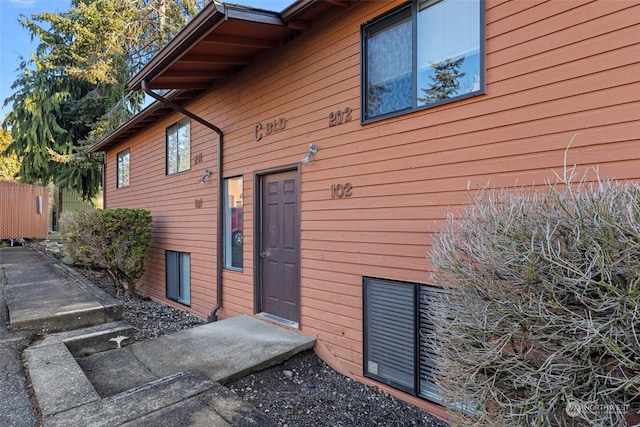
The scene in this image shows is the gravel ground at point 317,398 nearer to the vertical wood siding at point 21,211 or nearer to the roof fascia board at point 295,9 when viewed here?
the roof fascia board at point 295,9

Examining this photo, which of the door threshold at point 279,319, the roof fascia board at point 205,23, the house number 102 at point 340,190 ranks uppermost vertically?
the roof fascia board at point 205,23

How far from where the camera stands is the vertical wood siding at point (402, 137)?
7.75 feet

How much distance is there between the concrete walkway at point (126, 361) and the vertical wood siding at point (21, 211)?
9.63m

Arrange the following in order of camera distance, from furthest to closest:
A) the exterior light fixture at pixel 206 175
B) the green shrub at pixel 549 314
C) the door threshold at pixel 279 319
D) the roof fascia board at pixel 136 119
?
the roof fascia board at pixel 136 119 → the exterior light fixture at pixel 206 175 → the door threshold at pixel 279 319 → the green shrub at pixel 549 314

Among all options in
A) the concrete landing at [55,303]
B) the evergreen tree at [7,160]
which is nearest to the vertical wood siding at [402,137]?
the concrete landing at [55,303]

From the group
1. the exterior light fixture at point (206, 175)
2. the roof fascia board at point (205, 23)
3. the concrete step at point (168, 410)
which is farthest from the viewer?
the exterior light fixture at point (206, 175)

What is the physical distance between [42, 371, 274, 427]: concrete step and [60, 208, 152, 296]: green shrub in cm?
536

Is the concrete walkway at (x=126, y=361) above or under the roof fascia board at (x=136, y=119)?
under

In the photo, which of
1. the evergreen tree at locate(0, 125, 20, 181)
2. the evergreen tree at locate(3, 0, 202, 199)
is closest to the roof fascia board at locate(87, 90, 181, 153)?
the evergreen tree at locate(3, 0, 202, 199)

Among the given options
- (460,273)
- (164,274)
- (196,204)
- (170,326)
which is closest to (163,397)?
(460,273)

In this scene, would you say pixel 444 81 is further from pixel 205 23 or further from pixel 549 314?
pixel 205 23

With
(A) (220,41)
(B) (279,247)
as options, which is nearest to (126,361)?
(B) (279,247)

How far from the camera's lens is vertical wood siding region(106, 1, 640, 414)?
7.75ft

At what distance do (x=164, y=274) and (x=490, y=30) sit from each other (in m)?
7.63
